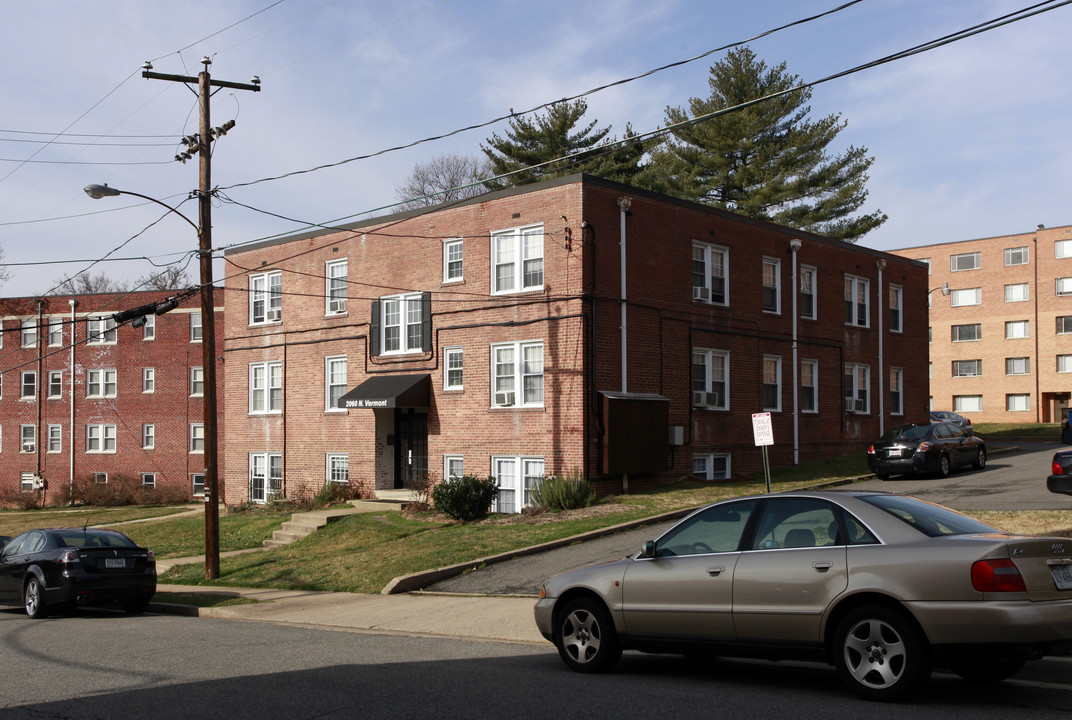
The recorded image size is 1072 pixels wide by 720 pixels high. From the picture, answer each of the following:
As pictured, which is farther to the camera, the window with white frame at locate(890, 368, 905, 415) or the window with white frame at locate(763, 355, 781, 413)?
the window with white frame at locate(890, 368, 905, 415)

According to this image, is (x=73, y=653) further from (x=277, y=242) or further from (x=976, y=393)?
(x=976, y=393)

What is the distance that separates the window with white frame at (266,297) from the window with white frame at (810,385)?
16.1 m

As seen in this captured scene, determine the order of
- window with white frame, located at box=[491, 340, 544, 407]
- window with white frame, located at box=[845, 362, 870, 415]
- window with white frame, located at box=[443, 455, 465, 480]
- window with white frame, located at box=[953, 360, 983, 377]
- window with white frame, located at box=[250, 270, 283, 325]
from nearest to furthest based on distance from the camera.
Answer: window with white frame, located at box=[491, 340, 544, 407], window with white frame, located at box=[443, 455, 465, 480], window with white frame, located at box=[250, 270, 283, 325], window with white frame, located at box=[845, 362, 870, 415], window with white frame, located at box=[953, 360, 983, 377]

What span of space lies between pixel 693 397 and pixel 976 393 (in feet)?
155

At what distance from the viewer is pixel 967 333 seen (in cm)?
6662

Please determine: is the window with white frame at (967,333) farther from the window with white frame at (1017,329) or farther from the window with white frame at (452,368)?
the window with white frame at (452,368)

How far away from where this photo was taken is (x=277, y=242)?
3119 cm

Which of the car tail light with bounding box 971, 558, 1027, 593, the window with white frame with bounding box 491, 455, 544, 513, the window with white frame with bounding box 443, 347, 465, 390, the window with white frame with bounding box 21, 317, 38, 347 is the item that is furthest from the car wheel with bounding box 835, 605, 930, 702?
the window with white frame with bounding box 21, 317, 38, 347

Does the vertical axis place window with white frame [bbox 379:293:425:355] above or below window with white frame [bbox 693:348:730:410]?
above

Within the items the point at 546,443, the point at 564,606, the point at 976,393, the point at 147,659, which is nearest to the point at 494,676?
the point at 564,606

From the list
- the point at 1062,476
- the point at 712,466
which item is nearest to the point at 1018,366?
the point at 712,466

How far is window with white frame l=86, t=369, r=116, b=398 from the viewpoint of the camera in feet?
157

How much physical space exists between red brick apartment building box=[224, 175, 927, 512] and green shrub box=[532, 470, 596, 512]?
0.65 metres

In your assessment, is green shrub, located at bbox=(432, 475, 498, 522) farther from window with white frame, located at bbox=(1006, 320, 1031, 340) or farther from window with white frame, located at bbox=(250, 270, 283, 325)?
window with white frame, located at bbox=(1006, 320, 1031, 340)
